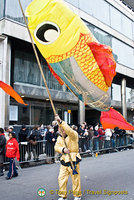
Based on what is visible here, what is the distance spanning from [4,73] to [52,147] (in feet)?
21.4

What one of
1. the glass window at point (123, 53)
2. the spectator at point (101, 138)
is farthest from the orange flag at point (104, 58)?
the glass window at point (123, 53)

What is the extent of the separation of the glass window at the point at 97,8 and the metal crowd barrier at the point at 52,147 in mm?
12698

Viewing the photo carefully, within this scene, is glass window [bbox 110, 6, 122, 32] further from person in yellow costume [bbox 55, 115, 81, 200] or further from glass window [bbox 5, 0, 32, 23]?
person in yellow costume [bbox 55, 115, 81, 200]

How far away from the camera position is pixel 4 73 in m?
14.9

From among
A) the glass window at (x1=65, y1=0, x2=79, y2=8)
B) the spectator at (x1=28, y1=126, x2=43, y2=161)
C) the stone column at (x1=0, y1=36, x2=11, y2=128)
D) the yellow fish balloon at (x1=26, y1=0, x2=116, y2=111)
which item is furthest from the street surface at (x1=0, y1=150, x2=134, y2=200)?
the glass window at (x1=65, y1=0, x2=79, y2=8)

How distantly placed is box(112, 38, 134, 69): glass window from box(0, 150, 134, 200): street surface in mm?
18471

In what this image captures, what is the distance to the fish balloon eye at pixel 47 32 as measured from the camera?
5.04 metres

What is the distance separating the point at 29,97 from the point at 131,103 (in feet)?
50.3

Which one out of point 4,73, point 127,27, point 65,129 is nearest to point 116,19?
point 127,27

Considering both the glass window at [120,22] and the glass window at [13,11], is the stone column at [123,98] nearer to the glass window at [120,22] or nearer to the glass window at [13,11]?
the glass window at [120,22]

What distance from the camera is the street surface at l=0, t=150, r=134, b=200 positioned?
17.8 ft

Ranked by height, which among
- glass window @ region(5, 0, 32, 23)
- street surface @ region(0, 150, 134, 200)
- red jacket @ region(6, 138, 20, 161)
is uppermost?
glass window @ region(5, 0, 32, 23)

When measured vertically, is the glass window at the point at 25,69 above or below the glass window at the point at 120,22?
below

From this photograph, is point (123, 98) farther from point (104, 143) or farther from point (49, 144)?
point (49, 144)
